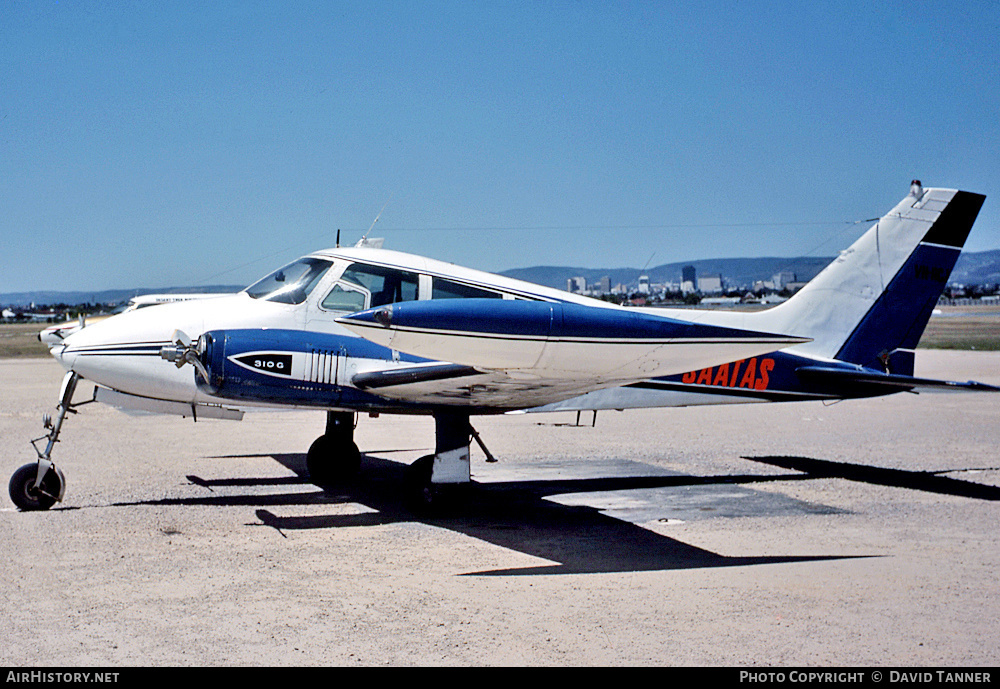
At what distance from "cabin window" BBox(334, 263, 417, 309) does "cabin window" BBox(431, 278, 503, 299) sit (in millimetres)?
222

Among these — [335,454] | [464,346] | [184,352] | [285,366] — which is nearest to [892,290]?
[464,346]

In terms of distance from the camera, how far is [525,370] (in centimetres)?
662


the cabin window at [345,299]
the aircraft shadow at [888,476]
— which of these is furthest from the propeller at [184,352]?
the aircraft shadow at [888,476]

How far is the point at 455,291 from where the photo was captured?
8891 millimetres

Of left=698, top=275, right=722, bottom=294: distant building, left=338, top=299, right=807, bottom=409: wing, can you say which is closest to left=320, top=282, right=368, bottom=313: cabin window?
left=338, top=299, right=807, bottom=409: wing

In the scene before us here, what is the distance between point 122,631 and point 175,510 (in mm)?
3832

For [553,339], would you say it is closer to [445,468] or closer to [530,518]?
[445,468]

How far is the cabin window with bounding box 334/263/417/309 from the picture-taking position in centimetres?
887

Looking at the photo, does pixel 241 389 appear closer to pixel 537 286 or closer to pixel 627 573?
pixel 537 286

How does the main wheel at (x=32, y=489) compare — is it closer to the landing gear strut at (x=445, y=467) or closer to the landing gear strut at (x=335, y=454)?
the landing gear strut at (x=335, y=454)

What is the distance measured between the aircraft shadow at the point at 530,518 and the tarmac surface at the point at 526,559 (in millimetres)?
42

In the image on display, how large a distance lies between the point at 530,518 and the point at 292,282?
11.2ft

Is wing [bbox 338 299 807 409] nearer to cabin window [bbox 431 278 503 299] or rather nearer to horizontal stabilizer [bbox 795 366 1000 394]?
cabin window [bbox 431 278 503 299]
